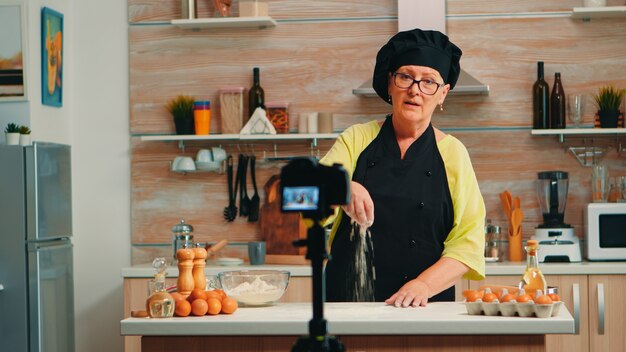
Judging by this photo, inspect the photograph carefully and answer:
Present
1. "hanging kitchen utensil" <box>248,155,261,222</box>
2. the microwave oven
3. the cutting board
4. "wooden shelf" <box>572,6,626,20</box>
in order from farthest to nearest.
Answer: "hanging kitchen utensil" <box>248,155,261,222</box> → the cutting board → "wooden shelf" <box>572,6,626,20</box> → the microwave oven

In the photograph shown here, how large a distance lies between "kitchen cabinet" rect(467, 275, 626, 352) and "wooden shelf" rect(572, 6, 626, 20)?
1.29 metres

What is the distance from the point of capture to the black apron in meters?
2.80

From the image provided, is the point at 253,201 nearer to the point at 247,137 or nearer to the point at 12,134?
the point at 247,137

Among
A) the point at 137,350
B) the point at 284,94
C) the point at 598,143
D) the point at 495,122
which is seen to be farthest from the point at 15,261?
the point at 598,143

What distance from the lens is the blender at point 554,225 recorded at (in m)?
4.51

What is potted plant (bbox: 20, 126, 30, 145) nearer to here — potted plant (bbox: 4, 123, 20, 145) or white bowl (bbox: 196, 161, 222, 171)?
potted plant (bbox: 4, 123, 20, 145)

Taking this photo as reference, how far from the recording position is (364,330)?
Result: 2.24m

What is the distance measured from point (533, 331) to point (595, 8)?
2.81 metres

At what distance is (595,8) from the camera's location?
15.2ft

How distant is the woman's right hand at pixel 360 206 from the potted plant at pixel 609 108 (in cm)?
252

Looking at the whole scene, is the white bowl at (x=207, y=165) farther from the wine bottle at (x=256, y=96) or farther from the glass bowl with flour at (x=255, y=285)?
the glass bowl with flour at (x=255, y=285)

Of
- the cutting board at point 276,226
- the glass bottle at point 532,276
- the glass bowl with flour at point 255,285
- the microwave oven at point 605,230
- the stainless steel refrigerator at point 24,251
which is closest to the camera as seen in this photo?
the glass bottle at point 532,276

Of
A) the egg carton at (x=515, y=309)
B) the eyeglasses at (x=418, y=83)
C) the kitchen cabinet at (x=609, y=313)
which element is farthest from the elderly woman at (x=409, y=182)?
the kitchen cabinet at (x=609, y=313)

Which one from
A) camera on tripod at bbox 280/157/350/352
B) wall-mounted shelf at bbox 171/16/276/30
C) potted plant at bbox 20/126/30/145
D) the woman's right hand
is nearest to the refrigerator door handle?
potted plant at bbox 20/126/30/145
